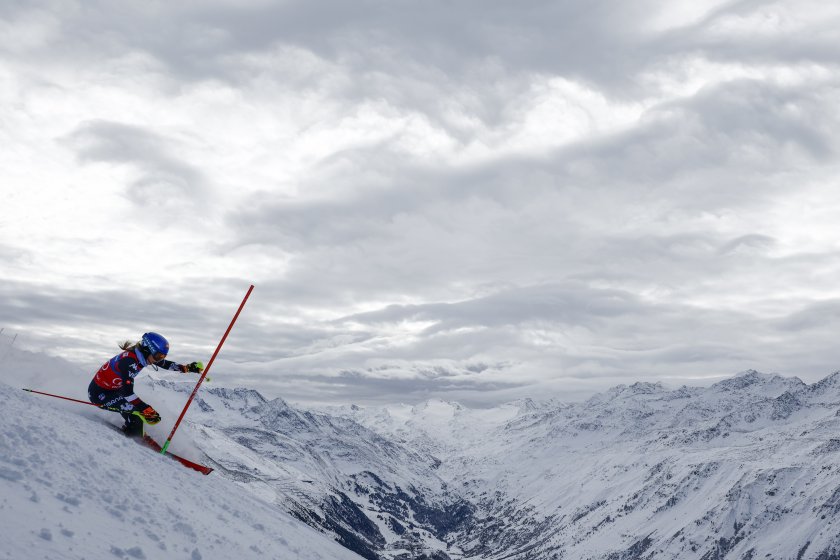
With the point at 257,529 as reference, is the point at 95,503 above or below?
above

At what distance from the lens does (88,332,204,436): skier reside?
20.8m

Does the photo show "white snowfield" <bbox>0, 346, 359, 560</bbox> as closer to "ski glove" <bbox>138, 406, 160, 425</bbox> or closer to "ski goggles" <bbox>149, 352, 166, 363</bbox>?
"ski glove" <bbox>138, 406, 160, 425</bbox>

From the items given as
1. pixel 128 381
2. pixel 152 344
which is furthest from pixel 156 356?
pixel 128 381

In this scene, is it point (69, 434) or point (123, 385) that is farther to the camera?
point (123, 385)

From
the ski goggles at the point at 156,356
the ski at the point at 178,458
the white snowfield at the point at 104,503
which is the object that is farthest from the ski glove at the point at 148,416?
the ski goggles at the point at 156,356

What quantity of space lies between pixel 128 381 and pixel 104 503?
878cm

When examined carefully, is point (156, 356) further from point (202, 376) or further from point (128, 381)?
point (202, 376)

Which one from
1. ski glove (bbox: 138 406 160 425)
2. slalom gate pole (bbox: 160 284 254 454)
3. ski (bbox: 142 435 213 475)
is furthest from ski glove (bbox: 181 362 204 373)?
ski (bbox: 142 435 213 475)

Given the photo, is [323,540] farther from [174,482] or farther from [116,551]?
[116,551]

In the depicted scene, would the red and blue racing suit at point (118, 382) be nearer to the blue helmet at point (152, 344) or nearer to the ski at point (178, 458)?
the blue helmet at point (152, 344)

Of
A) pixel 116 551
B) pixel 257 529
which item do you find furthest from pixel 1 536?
pixel 257 529

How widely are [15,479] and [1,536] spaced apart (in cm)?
255

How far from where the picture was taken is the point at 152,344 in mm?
21266

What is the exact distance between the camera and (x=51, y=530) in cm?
1051
